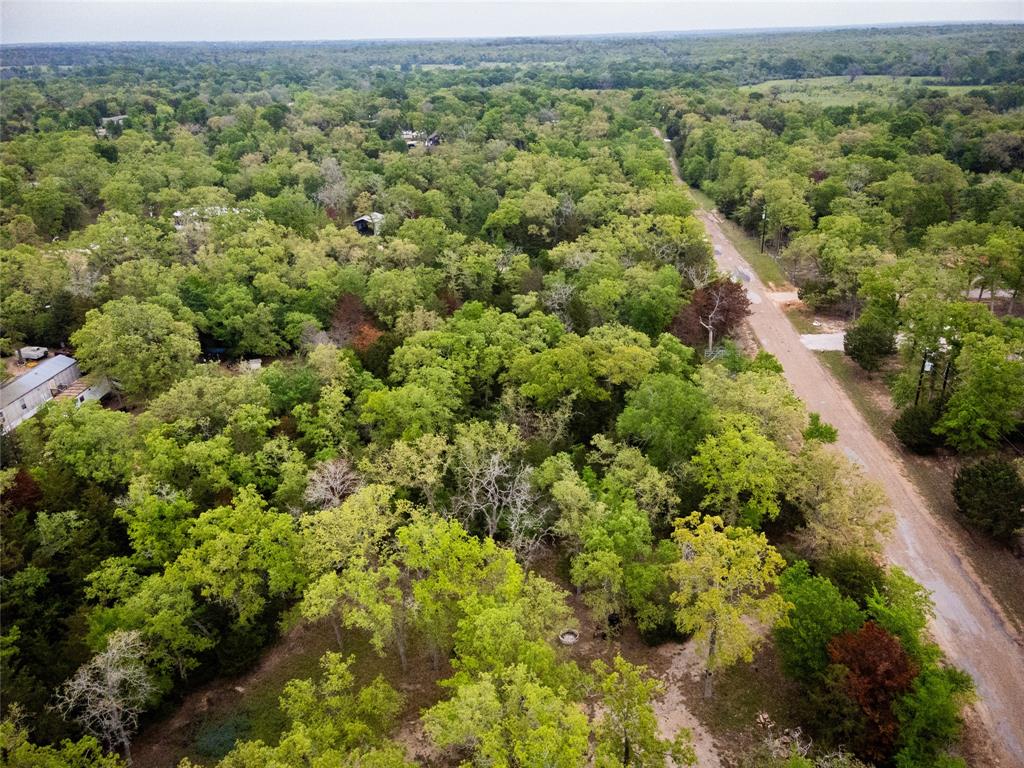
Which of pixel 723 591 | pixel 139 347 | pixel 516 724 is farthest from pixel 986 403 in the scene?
pixel 139 347

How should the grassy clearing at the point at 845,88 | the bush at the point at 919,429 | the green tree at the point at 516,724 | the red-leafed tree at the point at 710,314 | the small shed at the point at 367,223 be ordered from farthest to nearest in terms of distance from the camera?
the grassy clearing at the point at 845,88 < the small shed at the point at 367,223 < the red-leafed tree at the point at 710,314 < the bush at the point at 919,429 < the green tree at the point at 516,724

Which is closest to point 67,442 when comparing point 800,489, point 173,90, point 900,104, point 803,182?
point 800,489

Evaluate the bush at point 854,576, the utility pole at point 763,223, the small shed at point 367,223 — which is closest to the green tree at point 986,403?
the bush at point 854,576

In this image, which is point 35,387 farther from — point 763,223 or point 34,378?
point 763,223

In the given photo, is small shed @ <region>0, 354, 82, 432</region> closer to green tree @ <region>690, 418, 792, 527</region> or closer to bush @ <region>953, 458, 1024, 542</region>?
green tree @ <region>690, 418, 792, 527</region>

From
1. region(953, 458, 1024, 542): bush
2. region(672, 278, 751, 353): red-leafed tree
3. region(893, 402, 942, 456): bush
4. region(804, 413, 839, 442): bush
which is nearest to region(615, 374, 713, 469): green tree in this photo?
region(804, 413, 839, 442): bush

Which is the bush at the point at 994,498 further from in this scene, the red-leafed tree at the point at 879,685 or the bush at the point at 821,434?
the red-leafed tree at the point at 879,685
